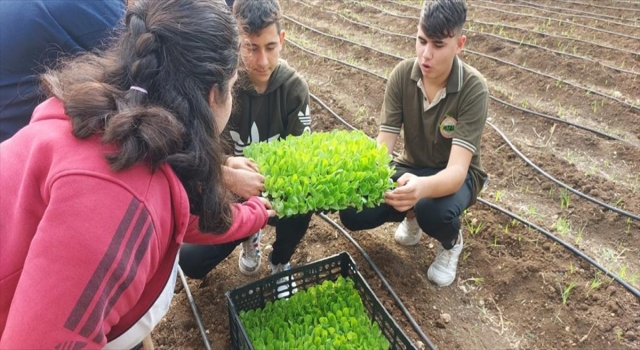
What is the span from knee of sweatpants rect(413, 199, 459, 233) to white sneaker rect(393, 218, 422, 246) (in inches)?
16.4

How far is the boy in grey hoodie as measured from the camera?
2139mm

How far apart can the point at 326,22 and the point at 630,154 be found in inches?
216

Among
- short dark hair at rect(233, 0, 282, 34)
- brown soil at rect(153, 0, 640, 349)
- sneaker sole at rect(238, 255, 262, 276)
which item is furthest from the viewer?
sneaker sole at rect(238, 255, 262, 276)

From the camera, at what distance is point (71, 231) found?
990 mm

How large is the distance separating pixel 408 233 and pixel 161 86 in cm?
204

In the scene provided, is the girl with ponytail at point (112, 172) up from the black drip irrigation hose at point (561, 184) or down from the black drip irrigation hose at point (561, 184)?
up

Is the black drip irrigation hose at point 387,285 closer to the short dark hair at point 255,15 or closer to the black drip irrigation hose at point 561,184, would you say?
the short dark hair at point 255,15

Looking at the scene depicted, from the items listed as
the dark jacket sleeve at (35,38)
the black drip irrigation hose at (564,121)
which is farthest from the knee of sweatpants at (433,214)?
the black drip irrigation hose at (564,121)

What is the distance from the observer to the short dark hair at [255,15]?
82.6 inches

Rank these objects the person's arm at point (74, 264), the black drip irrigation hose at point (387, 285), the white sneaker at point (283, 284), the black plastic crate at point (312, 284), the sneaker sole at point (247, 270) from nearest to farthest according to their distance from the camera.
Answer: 1. the person's arm at point (74, 264)
2. the black plastic crate at point (312, 284)
3. the white sneaker at point (283, 284)
4. the black drip irrigation hose at point (387, 285)
5. the sneaker sole at point (247, 270)

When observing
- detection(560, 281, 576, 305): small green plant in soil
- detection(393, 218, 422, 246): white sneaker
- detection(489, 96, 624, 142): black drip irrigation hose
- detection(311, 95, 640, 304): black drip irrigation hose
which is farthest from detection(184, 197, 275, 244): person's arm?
detection(489, 96, 624, 142): black drip irrigation hose

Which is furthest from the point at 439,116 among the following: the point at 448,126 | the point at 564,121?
the point at 564,121

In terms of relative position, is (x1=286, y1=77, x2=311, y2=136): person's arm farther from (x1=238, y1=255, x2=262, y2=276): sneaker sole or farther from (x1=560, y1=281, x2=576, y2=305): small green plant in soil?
(x1=560, y1=281, x2=576, y2=305): small green plant in soil

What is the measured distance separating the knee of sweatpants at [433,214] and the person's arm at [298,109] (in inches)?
27.7
